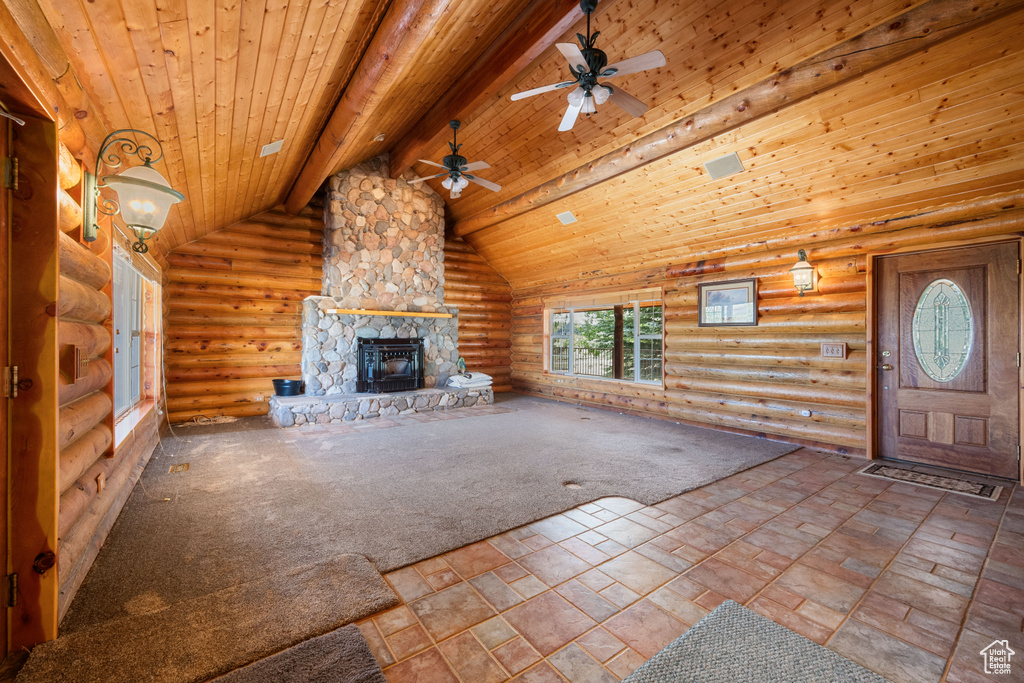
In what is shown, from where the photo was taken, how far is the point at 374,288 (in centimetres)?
730

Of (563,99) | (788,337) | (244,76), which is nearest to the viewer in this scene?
(244,76)

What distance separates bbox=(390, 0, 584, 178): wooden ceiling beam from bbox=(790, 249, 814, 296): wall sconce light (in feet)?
12.0

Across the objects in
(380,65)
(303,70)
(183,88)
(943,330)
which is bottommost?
(943,330)

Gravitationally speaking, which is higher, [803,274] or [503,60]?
[503,60]

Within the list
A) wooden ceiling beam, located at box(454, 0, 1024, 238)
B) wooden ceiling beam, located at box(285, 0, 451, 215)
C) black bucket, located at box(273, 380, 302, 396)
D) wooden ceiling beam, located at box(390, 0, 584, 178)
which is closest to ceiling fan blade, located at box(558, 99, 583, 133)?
wooden ceiling beam, located at box(390, 0, 584, 178)

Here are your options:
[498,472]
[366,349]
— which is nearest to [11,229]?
[498,472]

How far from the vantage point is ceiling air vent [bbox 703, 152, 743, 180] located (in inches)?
179

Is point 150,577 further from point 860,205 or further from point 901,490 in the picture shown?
point 860,205

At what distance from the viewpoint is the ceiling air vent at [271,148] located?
418 cm

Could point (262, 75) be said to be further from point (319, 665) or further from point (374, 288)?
point (374, 288)

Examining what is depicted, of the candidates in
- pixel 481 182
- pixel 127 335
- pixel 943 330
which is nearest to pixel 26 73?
pixel 127 335

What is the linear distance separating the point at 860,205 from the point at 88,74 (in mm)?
6133

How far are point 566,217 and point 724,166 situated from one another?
2586mm

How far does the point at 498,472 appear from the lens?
13.4 ft
